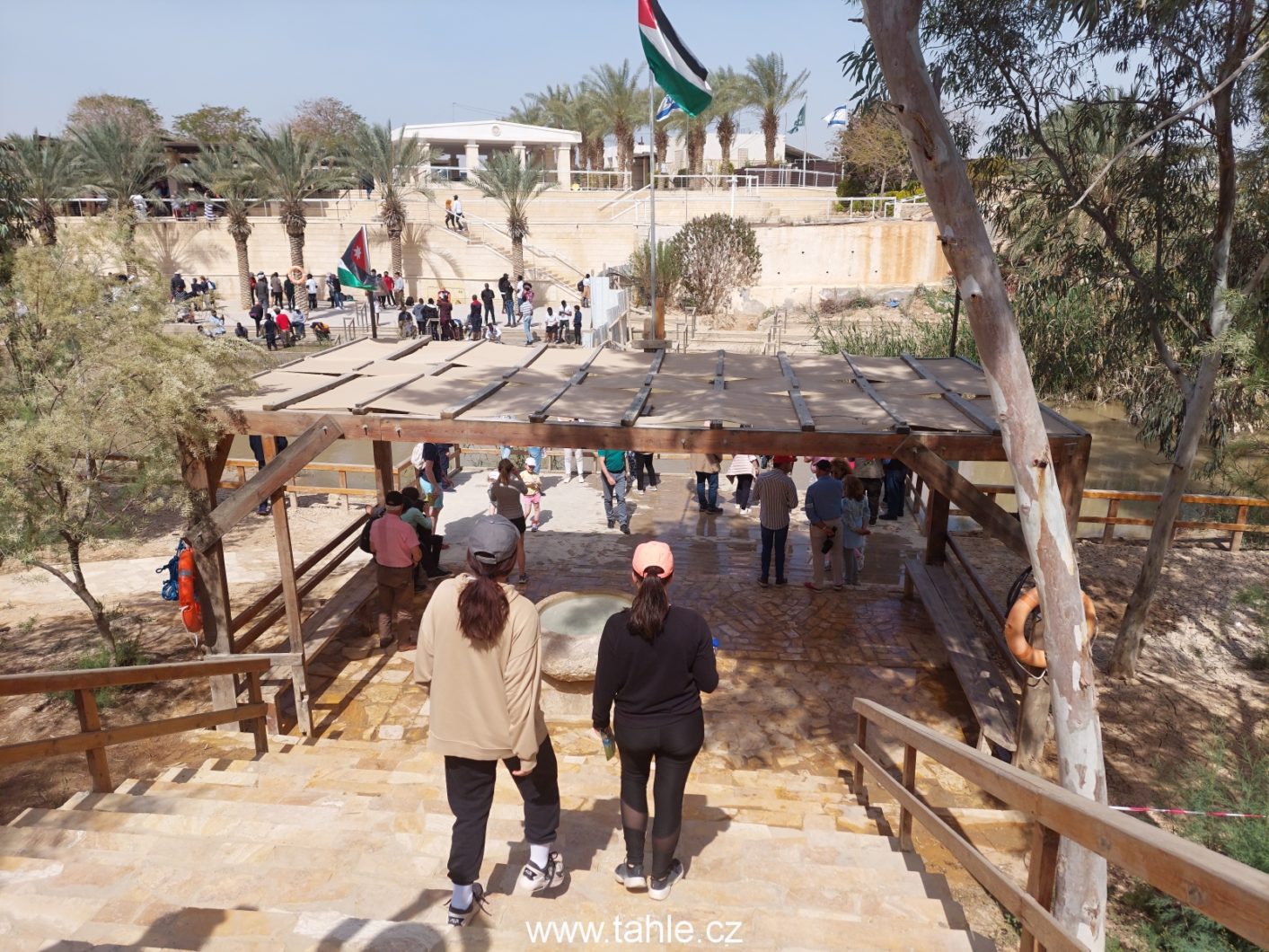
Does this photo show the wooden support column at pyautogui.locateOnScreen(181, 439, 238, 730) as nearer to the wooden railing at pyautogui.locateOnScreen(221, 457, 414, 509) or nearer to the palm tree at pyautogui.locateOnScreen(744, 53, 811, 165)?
the wooden railing at pyautogui.locateOnScreen(221, 457, 414, 509)

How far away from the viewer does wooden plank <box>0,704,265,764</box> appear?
3904 mm

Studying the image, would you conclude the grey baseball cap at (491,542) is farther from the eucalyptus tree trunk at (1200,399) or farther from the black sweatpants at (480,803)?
the eucalyptus tree trunk at (1200,399)

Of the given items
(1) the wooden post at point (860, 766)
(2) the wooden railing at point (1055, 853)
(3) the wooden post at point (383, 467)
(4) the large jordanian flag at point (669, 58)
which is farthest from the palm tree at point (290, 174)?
(2) the wooden railing at point (1055, 853)

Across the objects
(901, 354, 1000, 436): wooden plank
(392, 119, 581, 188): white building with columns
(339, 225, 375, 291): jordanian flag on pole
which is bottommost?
(901, 354, 1000, 436): wooden plank

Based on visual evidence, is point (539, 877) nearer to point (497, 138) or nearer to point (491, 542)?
point (491, 542)

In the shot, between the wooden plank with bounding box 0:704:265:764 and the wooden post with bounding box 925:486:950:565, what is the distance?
663 centimetres

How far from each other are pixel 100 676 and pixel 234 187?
31.4 m

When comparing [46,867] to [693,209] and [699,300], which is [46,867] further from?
[693,209]

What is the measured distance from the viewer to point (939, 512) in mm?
9000

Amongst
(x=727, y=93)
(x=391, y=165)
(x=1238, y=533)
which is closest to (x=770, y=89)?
(x=727, y=93)

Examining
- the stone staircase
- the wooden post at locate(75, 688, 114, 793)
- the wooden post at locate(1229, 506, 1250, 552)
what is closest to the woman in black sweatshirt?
the stone staircase

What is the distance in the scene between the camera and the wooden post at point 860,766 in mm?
5312

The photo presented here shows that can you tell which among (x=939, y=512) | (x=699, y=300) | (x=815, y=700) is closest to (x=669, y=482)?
(x=939, y=512)

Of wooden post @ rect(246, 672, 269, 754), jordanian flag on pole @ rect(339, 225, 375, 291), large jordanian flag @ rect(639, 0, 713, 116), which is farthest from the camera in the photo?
jordanian flag on pole @ rect(339, 225, 375, 291)
